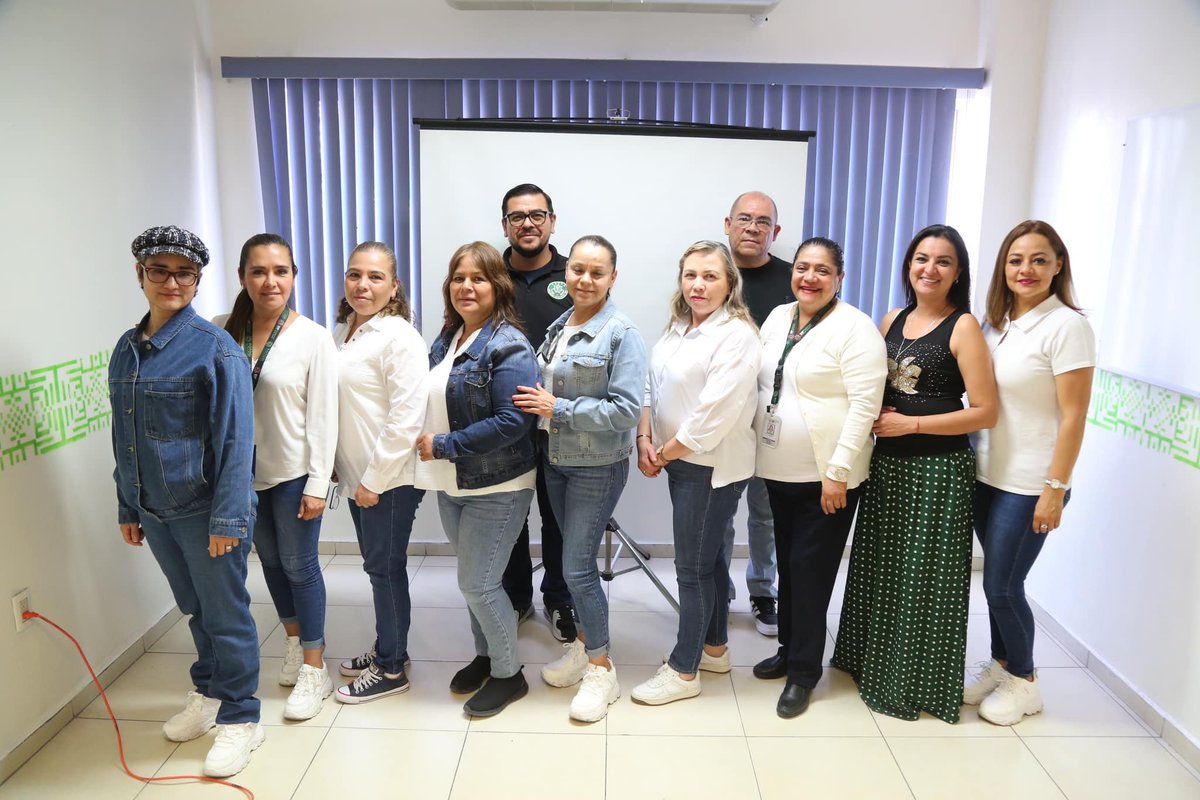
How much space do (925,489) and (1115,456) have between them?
0.94 m

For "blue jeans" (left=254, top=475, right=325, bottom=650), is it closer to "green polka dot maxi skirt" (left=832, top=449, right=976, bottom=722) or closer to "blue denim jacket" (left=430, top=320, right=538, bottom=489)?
"blue denim jacket" (left=430, top=320, right=538, bottom=489)

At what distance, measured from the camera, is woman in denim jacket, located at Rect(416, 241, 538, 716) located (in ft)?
7.64

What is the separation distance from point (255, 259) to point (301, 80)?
1.70m

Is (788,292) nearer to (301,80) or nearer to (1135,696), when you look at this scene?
(1135,696)

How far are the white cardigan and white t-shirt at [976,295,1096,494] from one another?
1.25 ft

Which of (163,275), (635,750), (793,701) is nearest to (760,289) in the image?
(793,701)

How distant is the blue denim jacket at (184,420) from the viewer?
212 cm

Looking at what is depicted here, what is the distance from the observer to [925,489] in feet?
8.00

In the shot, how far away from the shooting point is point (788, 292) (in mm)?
3094

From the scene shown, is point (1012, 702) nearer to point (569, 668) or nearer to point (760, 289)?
point (569, 668)

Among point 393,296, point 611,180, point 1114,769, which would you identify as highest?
point 611,180

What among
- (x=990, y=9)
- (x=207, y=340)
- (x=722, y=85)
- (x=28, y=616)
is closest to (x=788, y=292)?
(x=722, y=85)

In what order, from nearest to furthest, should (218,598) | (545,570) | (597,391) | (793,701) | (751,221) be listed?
(218,598)
(597,391)
(793,701)
(751,221)
(545,570)

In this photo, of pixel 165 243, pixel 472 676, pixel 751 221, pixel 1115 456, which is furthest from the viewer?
pixel 751 221
